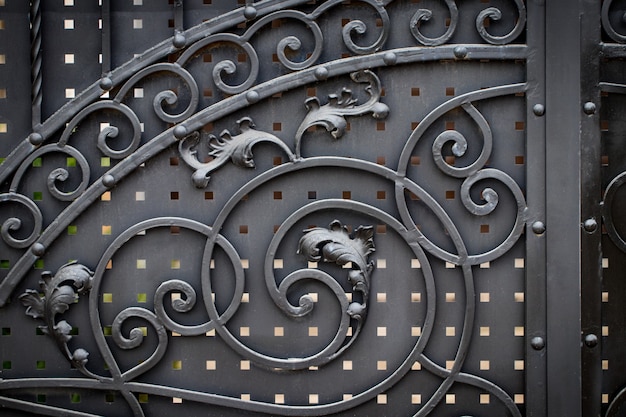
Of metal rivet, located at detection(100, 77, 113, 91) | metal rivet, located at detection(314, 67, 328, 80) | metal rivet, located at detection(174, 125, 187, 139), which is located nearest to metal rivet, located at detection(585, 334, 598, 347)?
metal rivet, located at detection(314, 67, 328, 80)

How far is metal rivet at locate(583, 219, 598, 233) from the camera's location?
128 centimetres

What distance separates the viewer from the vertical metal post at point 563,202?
127 centimetres

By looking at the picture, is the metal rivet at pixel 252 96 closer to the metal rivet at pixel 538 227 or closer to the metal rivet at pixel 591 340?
the metal rivet at pixel 538 227

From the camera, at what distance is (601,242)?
1.30 metres

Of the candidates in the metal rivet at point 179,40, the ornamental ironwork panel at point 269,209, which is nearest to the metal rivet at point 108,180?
the ornamental ironwork panel at point 269,209

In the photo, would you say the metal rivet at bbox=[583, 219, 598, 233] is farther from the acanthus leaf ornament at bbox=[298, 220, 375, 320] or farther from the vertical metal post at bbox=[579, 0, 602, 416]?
the acanthus leaf ornament at bbox=[298, 220, 375, 320]

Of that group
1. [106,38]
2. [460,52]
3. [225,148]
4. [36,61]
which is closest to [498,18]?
[460,52]

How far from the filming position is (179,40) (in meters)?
1.28

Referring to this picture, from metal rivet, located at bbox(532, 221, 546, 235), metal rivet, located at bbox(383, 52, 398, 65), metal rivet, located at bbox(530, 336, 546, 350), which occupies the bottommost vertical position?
metal rivet, located at bbox(530, 336, 546, 350)

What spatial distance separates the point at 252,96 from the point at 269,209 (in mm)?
219

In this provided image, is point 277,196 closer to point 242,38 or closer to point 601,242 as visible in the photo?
point 242,38

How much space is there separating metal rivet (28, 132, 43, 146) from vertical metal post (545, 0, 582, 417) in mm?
969

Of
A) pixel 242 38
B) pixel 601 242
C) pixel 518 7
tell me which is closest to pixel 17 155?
pixel 242 38

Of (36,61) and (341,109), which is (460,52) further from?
(36,61)
